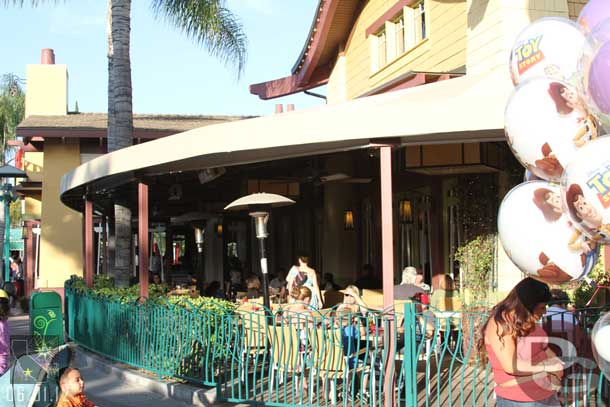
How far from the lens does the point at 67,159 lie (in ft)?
76.3

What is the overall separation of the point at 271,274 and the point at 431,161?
10206 millimetres

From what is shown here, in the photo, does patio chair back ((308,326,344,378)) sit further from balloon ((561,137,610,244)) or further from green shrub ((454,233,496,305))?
balloon ((561,137,610,244))

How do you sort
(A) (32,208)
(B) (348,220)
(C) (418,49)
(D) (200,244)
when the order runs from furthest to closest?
(A) (32,208) → (D) (200,244) → (B) (348,220) → (C) (418,49)

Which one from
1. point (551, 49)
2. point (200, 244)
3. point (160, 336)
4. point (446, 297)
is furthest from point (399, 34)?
point (551, 49)

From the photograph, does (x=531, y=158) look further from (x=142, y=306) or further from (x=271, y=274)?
(x=271, y=274)

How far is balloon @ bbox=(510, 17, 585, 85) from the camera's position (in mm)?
4531

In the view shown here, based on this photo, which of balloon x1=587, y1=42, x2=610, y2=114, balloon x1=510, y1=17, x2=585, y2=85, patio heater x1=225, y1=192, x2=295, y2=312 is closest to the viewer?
balloon x1=587, y1=42, x2=610, y2=114

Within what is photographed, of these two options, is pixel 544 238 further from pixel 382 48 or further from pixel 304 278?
pixel 382 48

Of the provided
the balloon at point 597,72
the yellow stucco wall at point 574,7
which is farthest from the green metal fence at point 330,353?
the yellow stucco wall at point 574,7

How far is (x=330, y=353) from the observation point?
764 centimetres

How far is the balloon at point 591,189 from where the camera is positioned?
3.79 metres

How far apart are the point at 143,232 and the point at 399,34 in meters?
6.97

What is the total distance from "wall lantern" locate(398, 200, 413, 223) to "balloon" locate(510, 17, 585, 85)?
9298 millimetres

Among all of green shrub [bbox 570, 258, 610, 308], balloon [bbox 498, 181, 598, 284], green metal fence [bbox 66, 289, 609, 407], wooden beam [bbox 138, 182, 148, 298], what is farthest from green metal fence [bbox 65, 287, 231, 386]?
balloon [bbox 498, 181, 598, 284]
